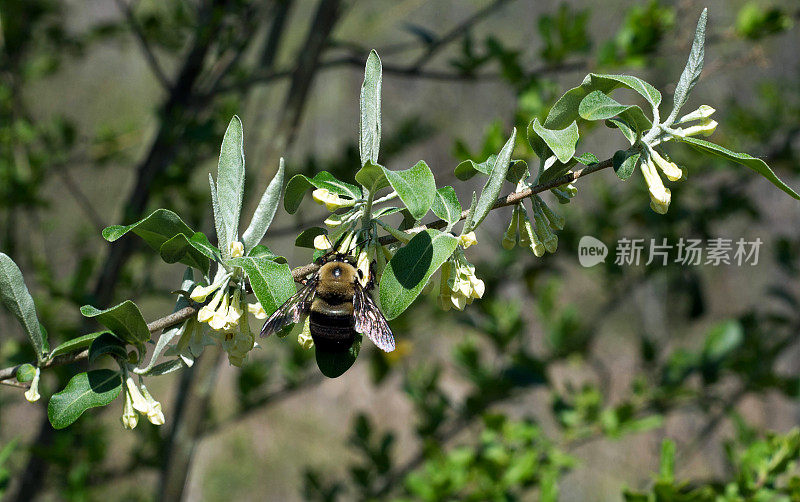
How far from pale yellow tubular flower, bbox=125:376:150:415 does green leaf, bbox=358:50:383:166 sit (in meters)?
0.32

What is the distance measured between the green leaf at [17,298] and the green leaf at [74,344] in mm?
24

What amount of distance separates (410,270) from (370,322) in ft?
0.52

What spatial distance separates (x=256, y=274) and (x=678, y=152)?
242cm

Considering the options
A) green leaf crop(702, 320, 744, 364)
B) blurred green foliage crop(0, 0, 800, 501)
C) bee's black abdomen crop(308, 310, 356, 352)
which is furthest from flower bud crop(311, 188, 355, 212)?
green leaf crop(702, 320, 744, 364)

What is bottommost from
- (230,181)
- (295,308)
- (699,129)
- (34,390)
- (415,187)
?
(34,390)

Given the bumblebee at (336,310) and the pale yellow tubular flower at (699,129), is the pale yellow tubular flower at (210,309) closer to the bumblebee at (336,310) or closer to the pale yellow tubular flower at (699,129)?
the bumblebee at (336,310)

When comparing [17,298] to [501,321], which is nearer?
[17,298]

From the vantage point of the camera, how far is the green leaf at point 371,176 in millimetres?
547

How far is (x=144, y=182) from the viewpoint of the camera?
1.62m

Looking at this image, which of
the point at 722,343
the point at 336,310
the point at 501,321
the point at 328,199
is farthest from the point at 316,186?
the point at 722,343

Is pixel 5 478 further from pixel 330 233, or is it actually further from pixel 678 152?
pixel 678 152

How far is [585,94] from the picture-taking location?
23.5 inches

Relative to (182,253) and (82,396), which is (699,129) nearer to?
(182,253)

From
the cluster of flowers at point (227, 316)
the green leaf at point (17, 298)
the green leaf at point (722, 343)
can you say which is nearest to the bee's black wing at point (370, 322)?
the cluster of flowers at point (227, 316)
